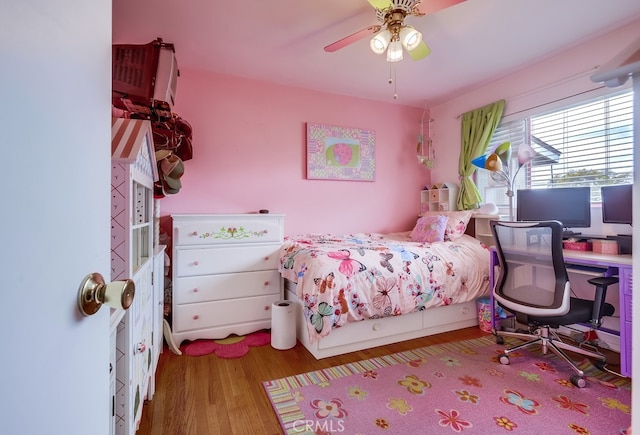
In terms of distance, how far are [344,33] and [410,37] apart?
720mm

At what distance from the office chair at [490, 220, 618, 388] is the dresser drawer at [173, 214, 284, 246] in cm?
184

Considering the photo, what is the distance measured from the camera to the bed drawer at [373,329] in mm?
2238

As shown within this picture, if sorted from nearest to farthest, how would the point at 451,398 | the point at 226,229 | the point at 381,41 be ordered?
the point at 451,398 → the point at 381,41 → the point at 226,229

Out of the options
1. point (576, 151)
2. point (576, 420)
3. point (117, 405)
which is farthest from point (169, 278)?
point (576, 151)

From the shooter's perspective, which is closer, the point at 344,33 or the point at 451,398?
the point at 451,398

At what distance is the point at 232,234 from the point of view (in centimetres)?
263

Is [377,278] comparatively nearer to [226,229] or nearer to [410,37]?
[226,229]

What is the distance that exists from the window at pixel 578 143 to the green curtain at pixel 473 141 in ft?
0.50

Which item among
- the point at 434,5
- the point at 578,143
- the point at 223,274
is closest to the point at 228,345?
the point at 223,274

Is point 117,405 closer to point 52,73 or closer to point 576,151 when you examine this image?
point 52,73

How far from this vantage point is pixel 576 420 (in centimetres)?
152

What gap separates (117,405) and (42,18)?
46.0 inches

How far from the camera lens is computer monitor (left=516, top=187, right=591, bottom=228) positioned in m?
2.37

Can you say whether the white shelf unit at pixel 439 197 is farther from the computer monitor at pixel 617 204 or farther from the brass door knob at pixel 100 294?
the brass door knob at pixel 100 294
